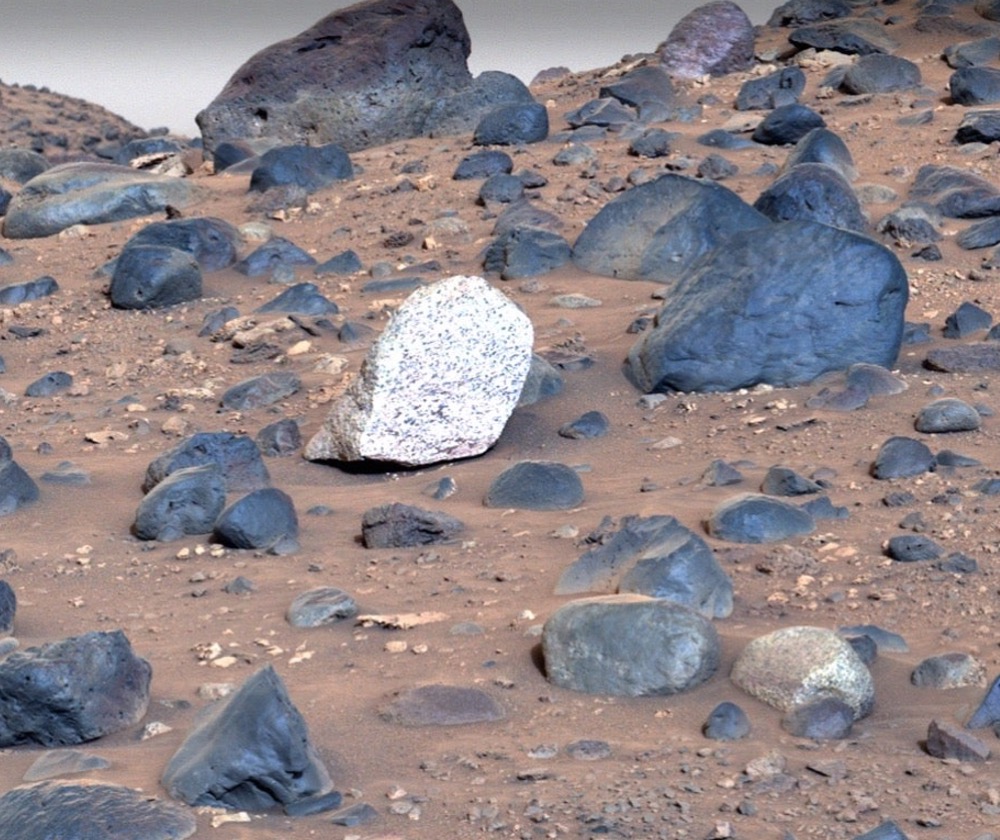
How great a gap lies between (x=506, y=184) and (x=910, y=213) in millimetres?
1752

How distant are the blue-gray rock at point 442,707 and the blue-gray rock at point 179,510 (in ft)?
3.76

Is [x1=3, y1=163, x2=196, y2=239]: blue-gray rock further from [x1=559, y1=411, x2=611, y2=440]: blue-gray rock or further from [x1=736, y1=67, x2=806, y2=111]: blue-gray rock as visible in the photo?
[x1=559, y1=411, x2=611, y2=440]: blue-gray rock

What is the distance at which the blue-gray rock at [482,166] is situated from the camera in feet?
23.7

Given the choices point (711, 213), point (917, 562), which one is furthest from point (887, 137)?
point (917, 562)

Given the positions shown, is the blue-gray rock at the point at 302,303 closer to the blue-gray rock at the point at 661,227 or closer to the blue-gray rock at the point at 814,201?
the blue-gray rock at the point at 661,227

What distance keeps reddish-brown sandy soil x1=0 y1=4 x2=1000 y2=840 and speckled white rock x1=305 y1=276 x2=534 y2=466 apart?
8cm

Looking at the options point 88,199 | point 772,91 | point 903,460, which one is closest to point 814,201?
point 903,460

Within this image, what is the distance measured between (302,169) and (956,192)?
2.97 metres

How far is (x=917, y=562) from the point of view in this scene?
10.4 ft

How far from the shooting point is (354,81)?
8.47 metres

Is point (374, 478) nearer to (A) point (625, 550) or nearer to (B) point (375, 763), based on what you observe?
(A) point (625, 550)

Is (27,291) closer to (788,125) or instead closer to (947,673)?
(788,125)

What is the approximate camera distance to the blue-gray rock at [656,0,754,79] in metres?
9.09

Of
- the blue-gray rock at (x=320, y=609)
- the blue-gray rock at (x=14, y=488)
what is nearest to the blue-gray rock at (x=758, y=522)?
the blue-gray rock at (x=320, y=609)
